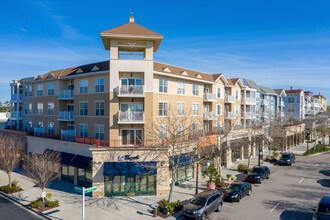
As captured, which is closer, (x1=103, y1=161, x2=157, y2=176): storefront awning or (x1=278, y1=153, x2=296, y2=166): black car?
(x1=103, y1=161, x2=157, y2=176): storefront awning

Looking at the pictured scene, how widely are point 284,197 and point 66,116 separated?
26331 millimetres

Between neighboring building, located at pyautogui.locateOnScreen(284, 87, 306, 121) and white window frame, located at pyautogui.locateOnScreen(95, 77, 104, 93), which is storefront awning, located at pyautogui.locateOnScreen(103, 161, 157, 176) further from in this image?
neighboring building, located at pyautogui.locateOnScreen(284, 87, 306, 121)

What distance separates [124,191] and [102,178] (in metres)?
2.53

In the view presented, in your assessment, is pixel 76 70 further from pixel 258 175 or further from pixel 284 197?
pixel 284 197

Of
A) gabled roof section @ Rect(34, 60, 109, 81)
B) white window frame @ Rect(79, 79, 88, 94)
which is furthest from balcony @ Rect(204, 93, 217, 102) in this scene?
white window frame @ Rect(79, 79, 88, 94)

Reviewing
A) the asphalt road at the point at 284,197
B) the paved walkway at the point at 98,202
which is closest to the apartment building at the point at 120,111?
the paved walkway at the point at 98,202

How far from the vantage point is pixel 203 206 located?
16.6 m

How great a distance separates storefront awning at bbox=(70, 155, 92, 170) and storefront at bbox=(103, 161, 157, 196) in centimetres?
258

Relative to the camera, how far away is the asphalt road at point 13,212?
17.3 metres

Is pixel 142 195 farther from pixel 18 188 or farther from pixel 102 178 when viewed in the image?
pixel 18 188

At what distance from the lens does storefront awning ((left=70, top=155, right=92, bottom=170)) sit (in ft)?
73.3

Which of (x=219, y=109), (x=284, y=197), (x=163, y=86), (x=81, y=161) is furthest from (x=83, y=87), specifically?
(x=284, y=197)

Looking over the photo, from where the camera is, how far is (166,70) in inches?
1019

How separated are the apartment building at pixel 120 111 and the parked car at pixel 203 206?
5.11m
